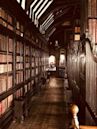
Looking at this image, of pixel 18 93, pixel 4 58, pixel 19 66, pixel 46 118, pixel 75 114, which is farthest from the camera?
pixel 19 66

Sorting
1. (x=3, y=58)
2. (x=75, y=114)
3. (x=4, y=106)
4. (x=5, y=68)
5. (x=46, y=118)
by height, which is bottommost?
(x=46, y=118)

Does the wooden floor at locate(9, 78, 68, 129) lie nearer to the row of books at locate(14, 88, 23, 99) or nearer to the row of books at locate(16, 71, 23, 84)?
the row of books at locate(14, 88, 23, 99)

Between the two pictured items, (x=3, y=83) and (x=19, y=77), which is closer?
(x=3, y=83)

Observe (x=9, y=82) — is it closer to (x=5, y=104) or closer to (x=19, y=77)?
(x=5, y=104)

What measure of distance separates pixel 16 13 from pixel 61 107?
10.3ft

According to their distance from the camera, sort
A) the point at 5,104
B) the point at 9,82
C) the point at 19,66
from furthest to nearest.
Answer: the point at 19,66 → the point at 9,82 → the point at 5,104

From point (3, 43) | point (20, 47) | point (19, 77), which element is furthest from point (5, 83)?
point (20, 47)

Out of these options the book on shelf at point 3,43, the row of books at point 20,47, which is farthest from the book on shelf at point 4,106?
the row of books at point 20,47

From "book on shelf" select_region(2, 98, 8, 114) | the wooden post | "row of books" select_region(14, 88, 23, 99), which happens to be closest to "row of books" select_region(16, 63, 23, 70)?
"row of books" select_region(14, 88, 23, 99)

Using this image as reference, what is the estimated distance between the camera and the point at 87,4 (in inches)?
189

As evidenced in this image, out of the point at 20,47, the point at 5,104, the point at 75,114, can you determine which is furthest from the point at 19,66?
the point at 75,114

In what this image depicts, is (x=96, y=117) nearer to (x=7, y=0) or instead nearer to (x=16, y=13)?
(x=7, y=0)

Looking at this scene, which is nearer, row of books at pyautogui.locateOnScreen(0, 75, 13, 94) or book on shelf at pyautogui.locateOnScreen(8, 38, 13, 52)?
row of books at pyautogui.locateOnScreen(0, 75, 13, 94)

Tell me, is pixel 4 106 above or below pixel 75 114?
below
